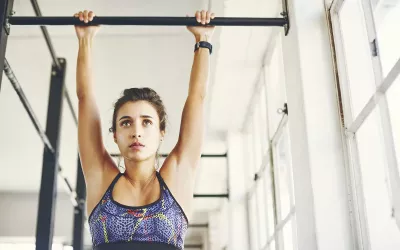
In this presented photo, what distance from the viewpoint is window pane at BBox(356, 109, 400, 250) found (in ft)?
4.83

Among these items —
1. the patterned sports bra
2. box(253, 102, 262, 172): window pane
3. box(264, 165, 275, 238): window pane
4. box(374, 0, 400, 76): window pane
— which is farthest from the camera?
box(253, 102, 262, 172): window pane

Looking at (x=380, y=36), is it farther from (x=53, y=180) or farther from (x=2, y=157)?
(x=2, y=157)

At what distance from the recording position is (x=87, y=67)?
1.57 metres

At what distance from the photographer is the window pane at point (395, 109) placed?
4.36 feet

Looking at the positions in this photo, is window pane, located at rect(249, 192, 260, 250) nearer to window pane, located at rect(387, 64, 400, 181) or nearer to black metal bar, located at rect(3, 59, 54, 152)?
black metal bar, located at rect(3, 59, 54, 152)

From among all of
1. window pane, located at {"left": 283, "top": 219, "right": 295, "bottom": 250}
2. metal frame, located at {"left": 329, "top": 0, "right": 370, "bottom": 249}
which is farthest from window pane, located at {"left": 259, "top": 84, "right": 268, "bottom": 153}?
metal frame, located at {"left": 329, "top": 0, "right": 370, "bottom": 249}

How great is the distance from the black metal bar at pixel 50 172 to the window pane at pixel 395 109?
1.97 m

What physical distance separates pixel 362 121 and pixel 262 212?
1.85 meters

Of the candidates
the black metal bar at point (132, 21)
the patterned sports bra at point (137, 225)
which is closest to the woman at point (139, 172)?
the patterned sports bra at point (137, 225)

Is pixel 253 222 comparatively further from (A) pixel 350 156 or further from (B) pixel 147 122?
(B) pixel 147 122

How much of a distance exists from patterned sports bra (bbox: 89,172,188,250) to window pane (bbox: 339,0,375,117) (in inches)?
27.4

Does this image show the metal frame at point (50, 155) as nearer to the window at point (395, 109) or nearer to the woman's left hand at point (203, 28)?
the woman's left hand at point (203, 28)

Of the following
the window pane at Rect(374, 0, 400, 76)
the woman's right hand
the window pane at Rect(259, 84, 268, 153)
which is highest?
the window pane at Rect(259, 84, 268, 153)

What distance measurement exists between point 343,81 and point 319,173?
0.32 metres
